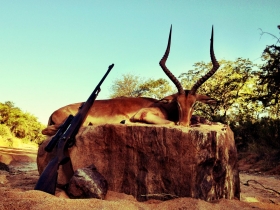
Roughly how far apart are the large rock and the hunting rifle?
25 cm

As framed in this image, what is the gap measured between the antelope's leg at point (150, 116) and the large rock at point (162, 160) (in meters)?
0.94

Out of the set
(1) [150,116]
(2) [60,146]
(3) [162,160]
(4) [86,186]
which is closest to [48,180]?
(4) [86,186]

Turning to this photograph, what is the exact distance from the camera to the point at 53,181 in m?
3.83

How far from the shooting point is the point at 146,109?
580cm

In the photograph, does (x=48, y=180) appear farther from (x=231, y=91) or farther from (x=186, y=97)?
(x=231, y=91)

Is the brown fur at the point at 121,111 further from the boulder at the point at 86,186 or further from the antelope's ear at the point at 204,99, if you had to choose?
the boulder at the point at 86,186

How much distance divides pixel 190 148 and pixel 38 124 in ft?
85.3

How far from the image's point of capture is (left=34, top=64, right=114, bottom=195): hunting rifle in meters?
3.78

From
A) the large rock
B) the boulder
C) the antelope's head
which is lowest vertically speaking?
the boulder

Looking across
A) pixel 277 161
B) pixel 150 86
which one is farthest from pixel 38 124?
pixel 277 161

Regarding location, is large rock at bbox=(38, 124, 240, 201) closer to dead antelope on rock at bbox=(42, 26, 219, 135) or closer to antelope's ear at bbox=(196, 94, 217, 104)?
dead antelope on rock at bbox=(42, 26, 219, 135)

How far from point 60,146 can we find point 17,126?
74.9 feet

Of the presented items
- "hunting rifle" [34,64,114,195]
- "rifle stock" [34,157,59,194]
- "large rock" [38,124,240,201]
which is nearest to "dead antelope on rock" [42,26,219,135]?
"hunting rifle" [34,64,114,195]

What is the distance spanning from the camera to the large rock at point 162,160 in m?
4.06
